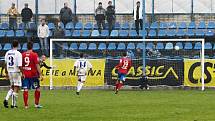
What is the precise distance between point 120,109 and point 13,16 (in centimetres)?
2031

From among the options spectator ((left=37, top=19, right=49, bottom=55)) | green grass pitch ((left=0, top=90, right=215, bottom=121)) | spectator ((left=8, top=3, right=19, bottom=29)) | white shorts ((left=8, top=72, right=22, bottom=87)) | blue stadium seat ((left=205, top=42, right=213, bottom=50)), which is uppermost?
spectator ((left=8, top=3, right=19, bottom=29))

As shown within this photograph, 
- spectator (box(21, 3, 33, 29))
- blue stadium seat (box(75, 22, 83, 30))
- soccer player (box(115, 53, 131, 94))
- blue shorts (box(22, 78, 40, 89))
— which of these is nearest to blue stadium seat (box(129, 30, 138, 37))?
blue stadium seat (box(75, 22, 83, 30))

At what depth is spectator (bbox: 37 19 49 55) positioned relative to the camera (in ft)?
123

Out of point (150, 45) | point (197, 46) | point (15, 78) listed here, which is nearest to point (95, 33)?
point (150, 45)

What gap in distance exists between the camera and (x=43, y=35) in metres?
37.8

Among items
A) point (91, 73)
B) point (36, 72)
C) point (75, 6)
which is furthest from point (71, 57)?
point (36, 72)

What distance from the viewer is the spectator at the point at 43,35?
37562mm

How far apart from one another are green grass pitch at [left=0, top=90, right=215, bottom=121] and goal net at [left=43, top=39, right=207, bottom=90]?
261 inches

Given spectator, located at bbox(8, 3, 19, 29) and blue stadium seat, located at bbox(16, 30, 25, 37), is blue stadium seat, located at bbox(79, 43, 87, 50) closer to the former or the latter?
blue stadium seat, located at bbox(16, 30, 25, 37)

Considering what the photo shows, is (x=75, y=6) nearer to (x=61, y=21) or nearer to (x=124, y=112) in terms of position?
(x=61, y=21)

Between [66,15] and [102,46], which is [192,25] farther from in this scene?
[66,15]

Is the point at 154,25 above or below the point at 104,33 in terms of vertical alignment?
above

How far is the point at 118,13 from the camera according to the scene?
4319 cm

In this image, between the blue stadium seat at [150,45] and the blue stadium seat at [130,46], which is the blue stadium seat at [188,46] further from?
the blue stadium seat at [130,46]
